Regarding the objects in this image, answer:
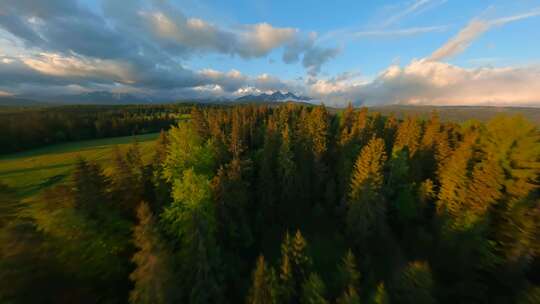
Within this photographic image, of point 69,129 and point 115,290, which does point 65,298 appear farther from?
point 69,129

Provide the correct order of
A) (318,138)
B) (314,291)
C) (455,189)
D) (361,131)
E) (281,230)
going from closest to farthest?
1. (314,291)
2. (455,189)
3. (281,230)
4. (318,138)
5. (361,131)

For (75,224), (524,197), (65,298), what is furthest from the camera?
(524,197)

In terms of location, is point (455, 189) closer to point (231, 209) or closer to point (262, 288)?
point (262, 288)

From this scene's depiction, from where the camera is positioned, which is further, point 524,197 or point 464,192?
point 464,192

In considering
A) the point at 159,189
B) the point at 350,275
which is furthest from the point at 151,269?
the point at 159,189

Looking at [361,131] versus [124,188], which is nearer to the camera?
[124,188]

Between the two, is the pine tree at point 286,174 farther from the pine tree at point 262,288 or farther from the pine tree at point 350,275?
the pine tree at point 262,288

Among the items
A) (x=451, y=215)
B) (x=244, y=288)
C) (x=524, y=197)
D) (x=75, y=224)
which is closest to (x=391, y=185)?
(x=451, y=215)

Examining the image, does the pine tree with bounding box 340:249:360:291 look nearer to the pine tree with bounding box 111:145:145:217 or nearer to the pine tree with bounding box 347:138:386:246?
the pine tree with bounding box 347:138:386:246
